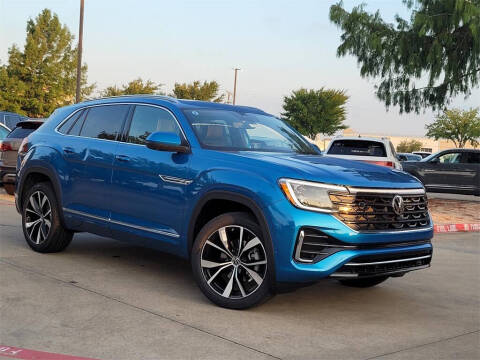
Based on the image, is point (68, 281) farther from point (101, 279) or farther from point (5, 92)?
point (5, 92)

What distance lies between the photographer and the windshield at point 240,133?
6.00 metres

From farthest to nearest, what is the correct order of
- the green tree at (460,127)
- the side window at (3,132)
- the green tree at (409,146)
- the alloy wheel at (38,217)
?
the green tree at (409,146) < the green tree at (460,127) < the side window at (3,132) < the alloy wheel at (38,217)

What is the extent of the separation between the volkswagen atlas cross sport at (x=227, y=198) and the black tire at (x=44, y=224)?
0.6 inches

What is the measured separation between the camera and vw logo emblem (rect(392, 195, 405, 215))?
5.25 meters


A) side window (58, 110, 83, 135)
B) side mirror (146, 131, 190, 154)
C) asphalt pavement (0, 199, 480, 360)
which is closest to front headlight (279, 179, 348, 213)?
asphalt pavement (0, 199, 480, 360)

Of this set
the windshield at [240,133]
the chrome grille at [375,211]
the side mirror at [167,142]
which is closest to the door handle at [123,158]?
the side mirror at [167,142]

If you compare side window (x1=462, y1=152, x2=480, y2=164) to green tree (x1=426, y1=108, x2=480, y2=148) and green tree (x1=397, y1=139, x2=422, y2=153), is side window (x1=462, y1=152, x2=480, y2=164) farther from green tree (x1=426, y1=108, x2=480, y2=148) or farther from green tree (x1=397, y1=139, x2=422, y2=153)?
green tree (x1=397, y1=139, x2=422, y2=153)

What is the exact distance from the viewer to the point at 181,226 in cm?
571

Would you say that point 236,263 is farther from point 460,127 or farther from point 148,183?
point 460,127

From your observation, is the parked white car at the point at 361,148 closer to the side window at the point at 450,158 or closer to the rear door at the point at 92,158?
the side window at the point at 450,158

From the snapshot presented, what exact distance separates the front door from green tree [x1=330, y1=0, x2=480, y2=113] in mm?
15795

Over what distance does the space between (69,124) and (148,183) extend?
6.34 feet

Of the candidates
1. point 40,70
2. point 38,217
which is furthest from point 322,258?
point 40,70

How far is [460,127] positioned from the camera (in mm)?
78125
